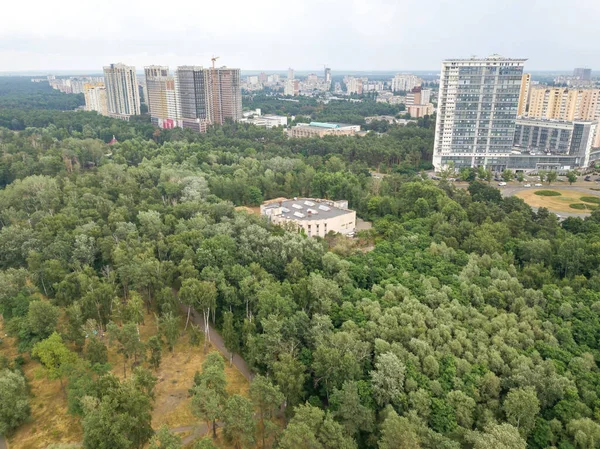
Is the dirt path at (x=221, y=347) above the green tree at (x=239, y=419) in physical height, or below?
below

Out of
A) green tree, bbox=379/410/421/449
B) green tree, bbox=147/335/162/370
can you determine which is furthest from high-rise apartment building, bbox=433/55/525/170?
green tree, bbox=379/410/421/449

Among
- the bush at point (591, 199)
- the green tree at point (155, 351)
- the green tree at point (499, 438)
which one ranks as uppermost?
the bush at point (591, 199)

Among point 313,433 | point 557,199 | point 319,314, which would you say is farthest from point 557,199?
Result: point 313,433

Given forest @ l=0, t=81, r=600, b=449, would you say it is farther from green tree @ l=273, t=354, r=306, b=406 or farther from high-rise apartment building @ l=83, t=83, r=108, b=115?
high-rise apartment building @ l=83, t=83, r=108, b=115

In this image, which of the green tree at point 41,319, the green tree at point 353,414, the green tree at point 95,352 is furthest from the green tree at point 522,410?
the green tree at point 41,319

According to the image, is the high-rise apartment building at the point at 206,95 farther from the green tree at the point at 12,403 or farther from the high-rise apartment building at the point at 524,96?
the green tree at the point at 12,403

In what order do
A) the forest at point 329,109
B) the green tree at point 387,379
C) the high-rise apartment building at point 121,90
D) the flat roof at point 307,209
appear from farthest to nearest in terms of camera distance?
the forest at point 329,109, the high-rise apartment building at point 121,90, the flat roof at point 307,209, the green tree at point 387,379

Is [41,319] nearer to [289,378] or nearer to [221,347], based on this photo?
[221,347]

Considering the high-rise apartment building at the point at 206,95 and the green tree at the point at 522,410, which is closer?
the green tree at the point at 522,410
